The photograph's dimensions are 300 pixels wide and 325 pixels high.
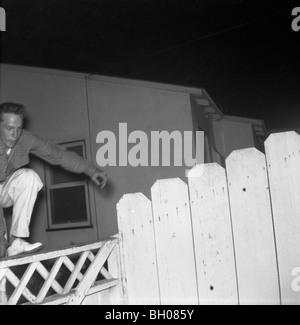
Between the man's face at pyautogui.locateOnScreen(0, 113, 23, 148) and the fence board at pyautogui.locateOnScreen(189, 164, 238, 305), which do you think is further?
the man's face at pyautogui.locateOnScreen(0, 113, 23, 148)

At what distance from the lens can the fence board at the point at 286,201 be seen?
1.86m

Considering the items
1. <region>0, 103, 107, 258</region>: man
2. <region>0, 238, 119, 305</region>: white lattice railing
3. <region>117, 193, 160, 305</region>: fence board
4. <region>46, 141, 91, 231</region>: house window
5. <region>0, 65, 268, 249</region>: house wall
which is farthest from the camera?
<region>46, 141, 91, 231</region>: house window

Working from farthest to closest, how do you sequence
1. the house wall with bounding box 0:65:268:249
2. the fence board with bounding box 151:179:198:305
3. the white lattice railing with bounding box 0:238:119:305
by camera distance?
1. the house wall with bounding box 0:65:268:249
2. the fence board with bounding box 151:179:198:305
3. the white lattice railing with bounding box 0:238:119:305

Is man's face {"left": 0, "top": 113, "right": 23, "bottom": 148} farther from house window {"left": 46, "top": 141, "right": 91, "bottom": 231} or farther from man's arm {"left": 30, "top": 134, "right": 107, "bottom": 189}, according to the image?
house window {"left": 46, "top": 141, "right": 91, "bottom": 231}

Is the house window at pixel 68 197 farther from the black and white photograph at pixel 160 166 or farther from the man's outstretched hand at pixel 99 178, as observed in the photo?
the man's outstretched hand at pixel 99 178

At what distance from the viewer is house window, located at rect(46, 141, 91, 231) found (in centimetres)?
686

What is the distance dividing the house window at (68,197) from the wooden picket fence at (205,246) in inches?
182

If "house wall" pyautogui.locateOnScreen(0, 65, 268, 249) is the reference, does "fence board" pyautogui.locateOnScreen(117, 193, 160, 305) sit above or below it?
below

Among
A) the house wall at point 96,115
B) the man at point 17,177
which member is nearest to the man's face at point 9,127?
the man at point 17,177

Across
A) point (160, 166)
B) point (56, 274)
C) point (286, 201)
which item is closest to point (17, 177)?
point (56, 274)

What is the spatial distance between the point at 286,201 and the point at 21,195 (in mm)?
1747

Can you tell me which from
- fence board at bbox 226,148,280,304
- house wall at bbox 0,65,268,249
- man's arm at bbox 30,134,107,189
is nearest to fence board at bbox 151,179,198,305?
fence board at bbox 226,148,280,304
